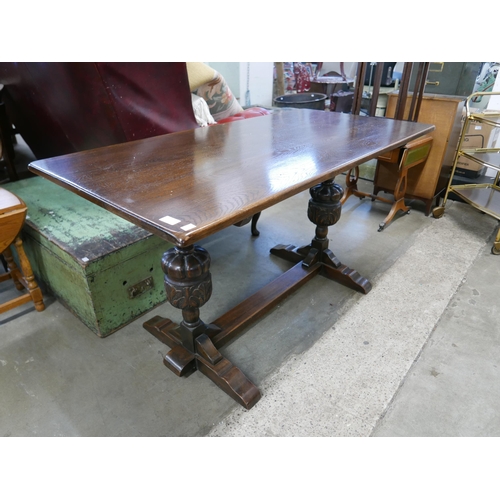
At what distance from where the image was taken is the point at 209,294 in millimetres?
1404

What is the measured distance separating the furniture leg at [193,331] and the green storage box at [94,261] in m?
0.21

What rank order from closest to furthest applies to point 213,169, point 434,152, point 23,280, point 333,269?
point 213,169 → point 23,280 → point 333,269 → point 434,152

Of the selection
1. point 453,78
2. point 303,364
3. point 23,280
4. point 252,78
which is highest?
point 453,78

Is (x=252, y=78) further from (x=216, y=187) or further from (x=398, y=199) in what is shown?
(x=216, y=187)

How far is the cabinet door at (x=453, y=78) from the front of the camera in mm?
3488

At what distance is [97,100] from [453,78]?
10.9 ft

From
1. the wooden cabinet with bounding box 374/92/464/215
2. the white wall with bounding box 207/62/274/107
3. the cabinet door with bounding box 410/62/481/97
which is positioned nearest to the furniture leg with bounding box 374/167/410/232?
the wooden cabinet with bounding box 374/92/464/215

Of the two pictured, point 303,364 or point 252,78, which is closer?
point 303,364

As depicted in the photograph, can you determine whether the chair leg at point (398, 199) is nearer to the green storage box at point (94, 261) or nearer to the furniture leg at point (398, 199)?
the furniture leg at point (398, 199)

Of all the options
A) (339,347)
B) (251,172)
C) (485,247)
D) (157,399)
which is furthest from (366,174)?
(157,399)

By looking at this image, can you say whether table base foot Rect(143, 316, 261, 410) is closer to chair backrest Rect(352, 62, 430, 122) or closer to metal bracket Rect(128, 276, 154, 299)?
metal bracket Rect(128, 276, 154, 299)

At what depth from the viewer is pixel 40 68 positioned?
224 cm

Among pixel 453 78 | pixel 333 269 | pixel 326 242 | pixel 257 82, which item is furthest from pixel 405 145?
pixel 257 82

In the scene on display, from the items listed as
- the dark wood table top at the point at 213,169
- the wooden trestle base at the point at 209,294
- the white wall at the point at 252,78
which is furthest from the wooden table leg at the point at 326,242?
the white wall at the point at 252,78
